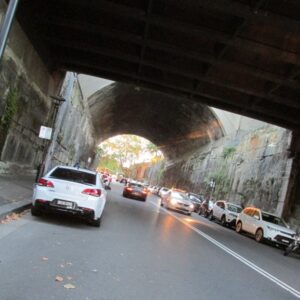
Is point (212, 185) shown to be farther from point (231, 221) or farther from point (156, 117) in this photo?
point (231, 221)

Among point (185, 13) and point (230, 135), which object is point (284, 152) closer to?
point (230, 135)

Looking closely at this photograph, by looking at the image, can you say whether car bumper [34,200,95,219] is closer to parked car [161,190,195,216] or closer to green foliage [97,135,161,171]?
parked car [161,190,195,216]

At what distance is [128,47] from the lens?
20547 millimetres

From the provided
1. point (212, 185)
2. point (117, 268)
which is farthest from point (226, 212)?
point (117, 268)

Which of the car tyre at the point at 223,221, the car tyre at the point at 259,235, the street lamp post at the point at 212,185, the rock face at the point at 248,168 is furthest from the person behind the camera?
the street lamp post at the point at 212,185

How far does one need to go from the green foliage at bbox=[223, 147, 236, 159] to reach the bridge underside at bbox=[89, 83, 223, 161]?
2213 millimetres

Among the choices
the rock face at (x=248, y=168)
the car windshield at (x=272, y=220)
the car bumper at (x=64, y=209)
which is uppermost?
the rock face at (x=248, y=168)

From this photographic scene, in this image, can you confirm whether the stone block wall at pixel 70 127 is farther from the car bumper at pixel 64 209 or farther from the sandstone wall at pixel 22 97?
the car bumper at pixel 64 209

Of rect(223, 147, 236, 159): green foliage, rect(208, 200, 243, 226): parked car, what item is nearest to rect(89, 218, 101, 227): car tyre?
rect(208, 200, 243, 226): parked car

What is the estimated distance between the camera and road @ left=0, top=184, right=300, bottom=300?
621 cm

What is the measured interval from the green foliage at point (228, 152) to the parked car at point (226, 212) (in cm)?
1250

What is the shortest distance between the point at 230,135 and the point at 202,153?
9.69 metres

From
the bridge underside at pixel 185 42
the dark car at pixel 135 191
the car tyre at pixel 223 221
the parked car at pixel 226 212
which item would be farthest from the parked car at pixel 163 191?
the bridge underside at pixel 185 42

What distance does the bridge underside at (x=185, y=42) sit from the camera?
49.1 ft
